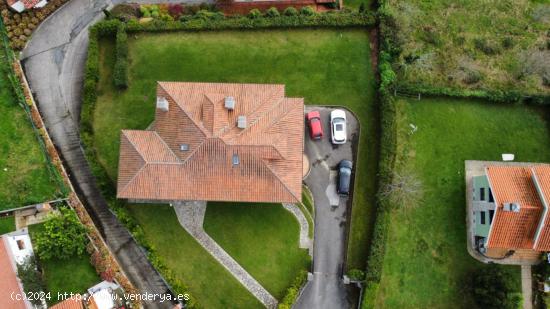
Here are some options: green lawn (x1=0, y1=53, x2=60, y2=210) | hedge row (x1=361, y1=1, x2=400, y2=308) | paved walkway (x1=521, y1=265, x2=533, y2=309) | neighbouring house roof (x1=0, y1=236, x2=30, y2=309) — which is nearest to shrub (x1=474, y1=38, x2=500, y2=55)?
A: hedge row (x1=361, y1=1, x2=400, y2=308)

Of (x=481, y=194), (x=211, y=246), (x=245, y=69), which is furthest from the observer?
(x=245, y=69)

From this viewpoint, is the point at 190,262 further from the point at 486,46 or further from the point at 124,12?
the point at 486,46

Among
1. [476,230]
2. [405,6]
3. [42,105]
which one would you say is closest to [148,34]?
[42,105]

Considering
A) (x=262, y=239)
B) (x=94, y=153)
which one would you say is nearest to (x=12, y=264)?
(x=94, y=153)

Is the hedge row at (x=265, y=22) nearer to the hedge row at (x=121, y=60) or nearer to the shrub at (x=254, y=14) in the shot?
the shrub at (x=254, y=14)

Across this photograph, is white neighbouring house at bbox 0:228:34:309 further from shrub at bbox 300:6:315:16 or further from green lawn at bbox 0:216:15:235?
shrub at bbox 300:6:315:16
